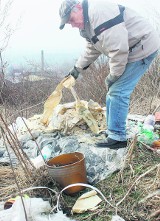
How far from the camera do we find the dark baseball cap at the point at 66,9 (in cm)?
364

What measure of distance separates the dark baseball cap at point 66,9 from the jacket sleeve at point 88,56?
2.23 feet

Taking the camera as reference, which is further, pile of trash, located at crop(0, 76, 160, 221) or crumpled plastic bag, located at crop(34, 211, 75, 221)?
pile of trash, located at crop(0, 76, 160, 221)

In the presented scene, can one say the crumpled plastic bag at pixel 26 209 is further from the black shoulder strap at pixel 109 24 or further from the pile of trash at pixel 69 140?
the black shoulder strap at pixel 109 24

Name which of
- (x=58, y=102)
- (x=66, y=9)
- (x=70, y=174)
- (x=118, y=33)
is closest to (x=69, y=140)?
(x=58, y=102)

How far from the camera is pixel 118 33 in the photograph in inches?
137

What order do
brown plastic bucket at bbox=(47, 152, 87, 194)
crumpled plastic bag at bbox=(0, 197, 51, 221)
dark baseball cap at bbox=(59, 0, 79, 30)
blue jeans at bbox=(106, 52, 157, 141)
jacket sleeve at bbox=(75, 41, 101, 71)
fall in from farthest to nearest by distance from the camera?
jacket sleeve at bbox=(75, 41, 101, 71) < blue jeans at bbox=(106, 52, 157, 141) < dark baseball cap at bbox=(59, 0, 79, 30) < brown plastic bucket at bbox=(47, 152, 87, 194) < crumpled plastic bag at bbox=(0, 197, 51, 221)

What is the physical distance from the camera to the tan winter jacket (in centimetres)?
351

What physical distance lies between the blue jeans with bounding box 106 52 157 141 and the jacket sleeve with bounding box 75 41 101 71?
0.70 metres

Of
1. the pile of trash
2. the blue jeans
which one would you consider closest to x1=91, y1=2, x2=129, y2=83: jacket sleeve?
the blue jeans

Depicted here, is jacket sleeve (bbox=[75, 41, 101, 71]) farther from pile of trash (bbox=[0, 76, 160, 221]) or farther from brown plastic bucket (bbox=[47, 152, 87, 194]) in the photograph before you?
brown plastic bucket (bbox=[47, 152, 87, 194])

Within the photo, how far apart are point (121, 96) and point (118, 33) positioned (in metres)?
0.72

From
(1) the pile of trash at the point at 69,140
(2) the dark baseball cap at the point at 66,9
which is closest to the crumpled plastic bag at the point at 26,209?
(1) the pile of trash at the point at 69,140

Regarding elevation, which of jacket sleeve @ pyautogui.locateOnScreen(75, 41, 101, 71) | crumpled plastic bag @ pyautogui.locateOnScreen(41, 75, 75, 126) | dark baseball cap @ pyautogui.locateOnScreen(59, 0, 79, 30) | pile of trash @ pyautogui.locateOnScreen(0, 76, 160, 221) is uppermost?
dark baseball cap @ pyautogui.locateOnScreen(59, 0, 79, 30)

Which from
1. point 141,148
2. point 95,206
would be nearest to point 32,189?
point 95,206
